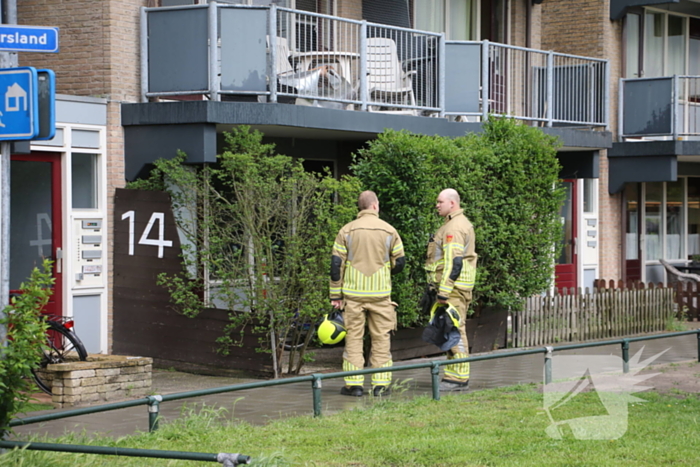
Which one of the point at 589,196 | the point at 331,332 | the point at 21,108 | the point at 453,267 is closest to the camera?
the point at 21,108

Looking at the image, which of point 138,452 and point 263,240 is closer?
point 138,452

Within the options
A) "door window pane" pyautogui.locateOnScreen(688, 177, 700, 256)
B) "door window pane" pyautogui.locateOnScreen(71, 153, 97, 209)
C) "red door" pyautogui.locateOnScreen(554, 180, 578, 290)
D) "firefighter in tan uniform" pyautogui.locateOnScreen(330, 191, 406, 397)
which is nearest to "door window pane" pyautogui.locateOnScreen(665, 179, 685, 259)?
"door window pane" pyautogui.locateOnScreen(688, 177, 700, 256)

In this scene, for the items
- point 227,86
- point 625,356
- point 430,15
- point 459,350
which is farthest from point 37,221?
point 430,15

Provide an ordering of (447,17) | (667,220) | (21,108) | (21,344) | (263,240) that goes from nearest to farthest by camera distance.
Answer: (21,344), (21,108), (263,240), (447,17), (667,220)

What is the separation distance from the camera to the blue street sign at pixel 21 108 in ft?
19.0

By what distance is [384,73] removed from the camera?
13.6m

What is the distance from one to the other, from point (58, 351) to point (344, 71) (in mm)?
5390

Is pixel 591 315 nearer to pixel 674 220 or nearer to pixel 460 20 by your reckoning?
pixel 460 20

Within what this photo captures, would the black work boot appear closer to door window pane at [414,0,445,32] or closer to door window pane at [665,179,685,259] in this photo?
door window pane at [414,0,445,32]

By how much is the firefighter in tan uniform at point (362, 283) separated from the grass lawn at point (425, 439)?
82 centimetres

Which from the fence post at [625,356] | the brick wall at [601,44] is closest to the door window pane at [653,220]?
the brick wall at [601,44]

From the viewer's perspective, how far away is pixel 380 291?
9.22m

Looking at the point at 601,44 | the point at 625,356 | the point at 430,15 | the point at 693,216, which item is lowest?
the point at 625,356

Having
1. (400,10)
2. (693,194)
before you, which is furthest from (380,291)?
(693,194)
